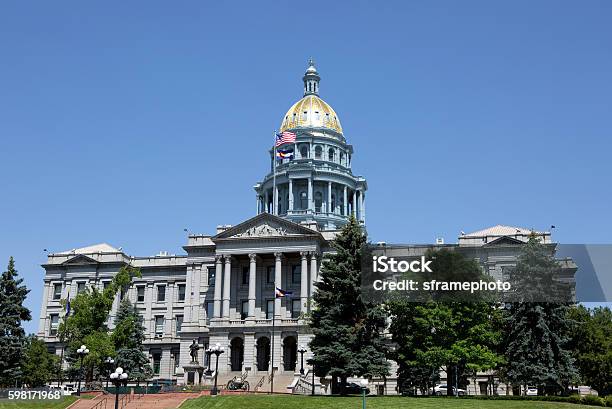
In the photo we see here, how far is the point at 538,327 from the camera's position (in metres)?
51.8

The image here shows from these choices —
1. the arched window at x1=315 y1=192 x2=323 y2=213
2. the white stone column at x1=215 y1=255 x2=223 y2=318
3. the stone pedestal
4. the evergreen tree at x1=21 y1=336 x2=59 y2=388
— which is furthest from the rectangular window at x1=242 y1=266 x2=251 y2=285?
the arched window at x1=315 y1=192 x2=323 y2=213

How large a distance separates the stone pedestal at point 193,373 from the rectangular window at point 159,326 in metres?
14.8

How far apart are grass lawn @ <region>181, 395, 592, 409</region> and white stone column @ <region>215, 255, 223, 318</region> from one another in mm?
32117

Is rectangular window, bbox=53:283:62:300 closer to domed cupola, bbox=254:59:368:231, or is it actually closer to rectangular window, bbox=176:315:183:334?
rectangular window, bbox=176:315:183:334

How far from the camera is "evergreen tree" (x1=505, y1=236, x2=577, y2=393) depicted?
2024 inches

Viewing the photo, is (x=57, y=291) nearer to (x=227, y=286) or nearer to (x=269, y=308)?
(x=227, y=286)

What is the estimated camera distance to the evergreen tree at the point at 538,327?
5141cm

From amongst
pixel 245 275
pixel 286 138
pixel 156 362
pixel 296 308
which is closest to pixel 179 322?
pixel 156 362

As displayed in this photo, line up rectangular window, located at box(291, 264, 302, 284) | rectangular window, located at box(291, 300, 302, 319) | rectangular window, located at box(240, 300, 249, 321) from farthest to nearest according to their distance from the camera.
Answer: rectangular window, located at box(240, 300, 249, 321)
rectangular window, located at box(291, 264, 302, 284)
rectangular window, located at box(291, 300, 302, 319)

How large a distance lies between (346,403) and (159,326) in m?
51.1

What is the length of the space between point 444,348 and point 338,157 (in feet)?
200

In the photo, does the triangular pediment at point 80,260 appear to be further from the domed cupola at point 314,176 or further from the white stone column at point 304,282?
the white stone column at point 304,282

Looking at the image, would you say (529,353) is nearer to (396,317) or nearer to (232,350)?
(396,317)

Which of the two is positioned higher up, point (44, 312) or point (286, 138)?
point (286, 138)
